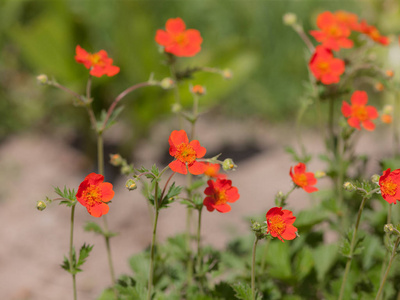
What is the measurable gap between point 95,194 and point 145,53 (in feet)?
4.87

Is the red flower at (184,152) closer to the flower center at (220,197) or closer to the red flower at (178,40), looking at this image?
the flower center at (220,197)

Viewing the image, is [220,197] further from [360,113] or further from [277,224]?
[360,113]

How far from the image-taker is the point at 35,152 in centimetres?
250

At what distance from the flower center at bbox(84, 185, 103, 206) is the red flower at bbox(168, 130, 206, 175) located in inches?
5.7

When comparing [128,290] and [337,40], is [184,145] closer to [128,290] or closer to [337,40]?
[128,290]

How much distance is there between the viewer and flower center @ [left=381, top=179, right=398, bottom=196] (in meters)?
0.82

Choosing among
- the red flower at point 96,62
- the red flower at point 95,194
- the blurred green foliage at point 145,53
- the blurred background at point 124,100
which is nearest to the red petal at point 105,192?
the red flower at point 95,194

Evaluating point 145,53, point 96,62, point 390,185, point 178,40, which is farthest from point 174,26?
point 145,53

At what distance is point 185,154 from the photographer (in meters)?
0.82

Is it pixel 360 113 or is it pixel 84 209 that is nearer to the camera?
pixel 360 113

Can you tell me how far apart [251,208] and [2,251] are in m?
1.06

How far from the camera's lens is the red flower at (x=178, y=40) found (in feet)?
3.48

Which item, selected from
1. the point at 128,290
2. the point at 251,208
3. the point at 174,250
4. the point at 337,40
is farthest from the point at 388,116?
the point at 251,208

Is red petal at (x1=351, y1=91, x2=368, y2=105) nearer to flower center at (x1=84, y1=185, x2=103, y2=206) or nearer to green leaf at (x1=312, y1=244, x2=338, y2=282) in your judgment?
green leaf at (x1=312, y1=244, x2=338, y2=282)
